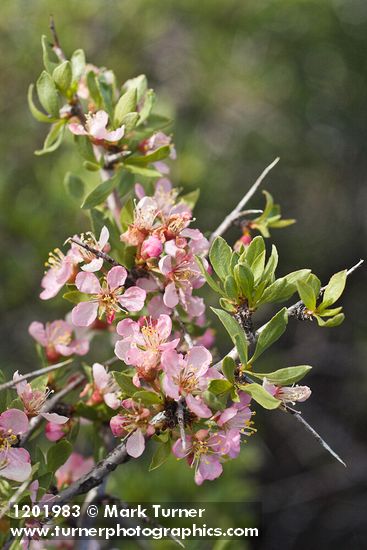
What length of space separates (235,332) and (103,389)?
35 cm

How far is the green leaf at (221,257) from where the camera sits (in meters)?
0.94

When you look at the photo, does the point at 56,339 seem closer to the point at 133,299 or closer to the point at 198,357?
the point at 133,299

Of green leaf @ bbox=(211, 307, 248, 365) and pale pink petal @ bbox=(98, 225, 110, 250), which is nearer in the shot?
green leaf @ bbox=(211, 307, 248, 365)

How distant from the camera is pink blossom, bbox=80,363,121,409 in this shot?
42.0 inches

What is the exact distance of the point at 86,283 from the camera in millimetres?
1009

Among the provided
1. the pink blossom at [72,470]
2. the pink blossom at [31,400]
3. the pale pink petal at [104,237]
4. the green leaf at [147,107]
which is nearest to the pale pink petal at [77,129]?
the green leaf at [147,107]

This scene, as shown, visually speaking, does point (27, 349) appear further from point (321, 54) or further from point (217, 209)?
point (321, 54)

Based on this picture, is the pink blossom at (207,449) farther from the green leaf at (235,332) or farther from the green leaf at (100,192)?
the green leaf at (100,192)

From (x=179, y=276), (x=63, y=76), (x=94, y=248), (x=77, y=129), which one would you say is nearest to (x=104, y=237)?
(x=94, y=248)

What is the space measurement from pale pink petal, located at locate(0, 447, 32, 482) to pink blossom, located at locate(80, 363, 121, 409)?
173 millimetres

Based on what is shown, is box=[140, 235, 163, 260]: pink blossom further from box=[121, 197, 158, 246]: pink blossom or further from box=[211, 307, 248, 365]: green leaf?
box=[211, 307, 248, 365]: green leaf

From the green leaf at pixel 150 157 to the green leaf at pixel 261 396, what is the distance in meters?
0.45

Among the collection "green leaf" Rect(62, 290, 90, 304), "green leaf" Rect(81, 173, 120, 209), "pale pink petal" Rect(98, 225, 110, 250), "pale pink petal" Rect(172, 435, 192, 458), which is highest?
"green leaf" Rect(81, 173, 120, 209)

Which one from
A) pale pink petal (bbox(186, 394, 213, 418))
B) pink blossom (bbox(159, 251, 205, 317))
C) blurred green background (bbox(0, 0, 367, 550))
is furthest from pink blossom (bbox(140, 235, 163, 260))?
blurred green background (bbox(0, 0, 367, 550))
